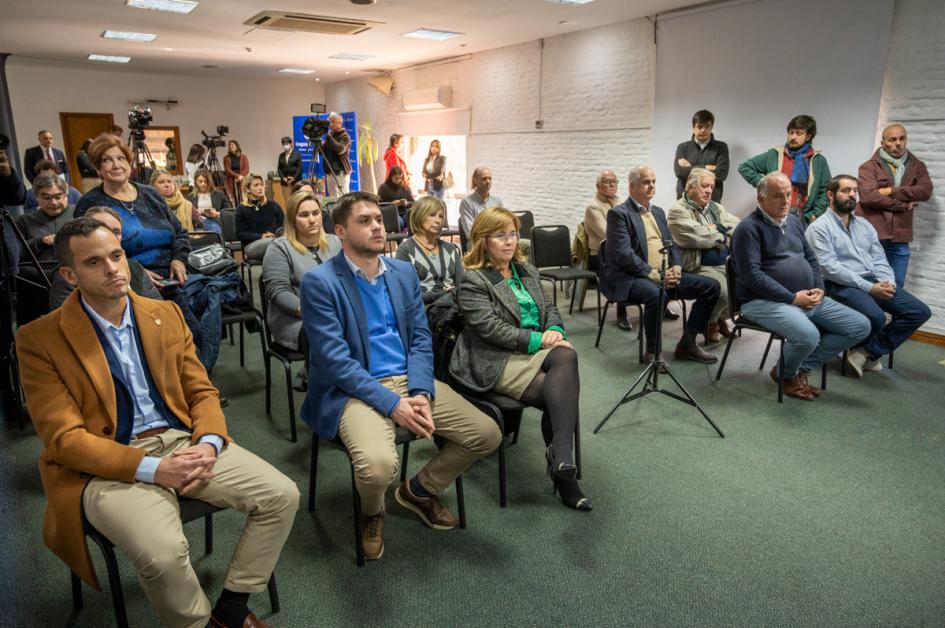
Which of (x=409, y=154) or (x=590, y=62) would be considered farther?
(x=409, y=154)

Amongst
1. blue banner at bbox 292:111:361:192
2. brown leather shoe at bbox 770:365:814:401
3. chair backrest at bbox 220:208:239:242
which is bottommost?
brown leather shoe at bbox 770:365:814:401

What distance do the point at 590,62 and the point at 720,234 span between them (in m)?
3.83

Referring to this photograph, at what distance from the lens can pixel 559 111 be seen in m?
7.92

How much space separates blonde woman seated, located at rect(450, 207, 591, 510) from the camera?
243 centimetres

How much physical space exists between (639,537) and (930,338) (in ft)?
12.8

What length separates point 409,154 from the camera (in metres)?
11.7

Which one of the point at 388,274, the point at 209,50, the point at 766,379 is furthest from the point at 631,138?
the point at 209,50

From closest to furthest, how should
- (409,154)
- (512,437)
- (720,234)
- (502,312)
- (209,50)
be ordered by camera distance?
1. (502,312)
2. (512,437)
3. (720,234)
4. (209,50)
5. (409,154)

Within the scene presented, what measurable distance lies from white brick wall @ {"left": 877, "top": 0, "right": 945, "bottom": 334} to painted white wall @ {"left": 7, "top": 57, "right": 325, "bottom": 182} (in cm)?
1213

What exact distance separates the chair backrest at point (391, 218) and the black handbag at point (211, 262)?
3261 mm

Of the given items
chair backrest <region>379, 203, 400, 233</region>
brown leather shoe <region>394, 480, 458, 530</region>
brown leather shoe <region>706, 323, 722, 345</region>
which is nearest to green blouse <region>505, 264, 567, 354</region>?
brown leather shoe <region>394, 480, 458, 530</region>

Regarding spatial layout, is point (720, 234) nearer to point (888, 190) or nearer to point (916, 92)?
point (888, 190)

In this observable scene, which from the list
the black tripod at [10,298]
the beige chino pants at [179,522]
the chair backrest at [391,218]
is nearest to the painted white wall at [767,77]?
the chair backrest at [391,218]

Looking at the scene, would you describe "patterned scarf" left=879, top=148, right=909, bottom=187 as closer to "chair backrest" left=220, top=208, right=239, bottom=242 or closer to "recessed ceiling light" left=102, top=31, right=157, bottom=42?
"chair backrest" left=220, top=208, right=239, bottom=242
